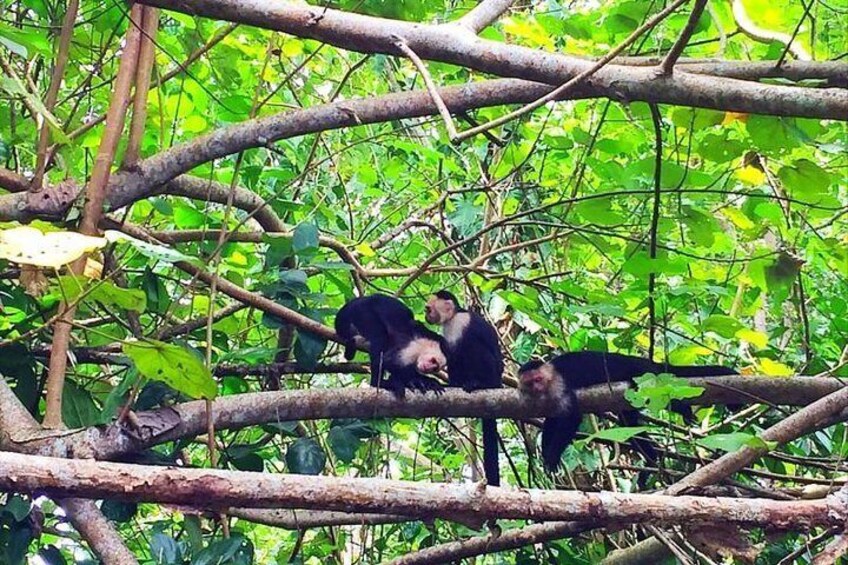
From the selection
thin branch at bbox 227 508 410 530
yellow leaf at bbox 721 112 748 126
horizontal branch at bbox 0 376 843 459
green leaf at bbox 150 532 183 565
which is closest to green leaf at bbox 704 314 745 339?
horizontal branch at bbox 0 376 843 459

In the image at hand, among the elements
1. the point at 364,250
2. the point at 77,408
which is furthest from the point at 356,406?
the point at 364,250

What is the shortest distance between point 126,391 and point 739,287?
2.66 m

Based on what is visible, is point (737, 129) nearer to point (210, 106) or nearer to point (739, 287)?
point (739, 287)

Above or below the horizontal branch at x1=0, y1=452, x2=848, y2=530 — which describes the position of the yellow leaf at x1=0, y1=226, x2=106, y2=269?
above

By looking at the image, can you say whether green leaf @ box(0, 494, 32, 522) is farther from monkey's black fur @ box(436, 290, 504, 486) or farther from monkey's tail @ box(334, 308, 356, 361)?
monkey's black fur @ box(436, 290, 504, 486)

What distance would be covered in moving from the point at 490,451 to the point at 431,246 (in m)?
1.56

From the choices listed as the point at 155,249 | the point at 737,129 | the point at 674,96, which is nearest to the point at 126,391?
the point at 155,249

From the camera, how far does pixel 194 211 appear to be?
3.61 meters

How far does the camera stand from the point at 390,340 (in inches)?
154

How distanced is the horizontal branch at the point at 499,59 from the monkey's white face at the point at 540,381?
1.16m

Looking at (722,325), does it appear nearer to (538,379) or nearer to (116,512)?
(538,379)

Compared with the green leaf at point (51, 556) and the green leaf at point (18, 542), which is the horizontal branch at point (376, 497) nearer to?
the green leaf at point (18, 542)

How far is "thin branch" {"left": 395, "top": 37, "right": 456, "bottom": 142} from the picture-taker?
5.82ft

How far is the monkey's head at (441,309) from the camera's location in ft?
14.0
